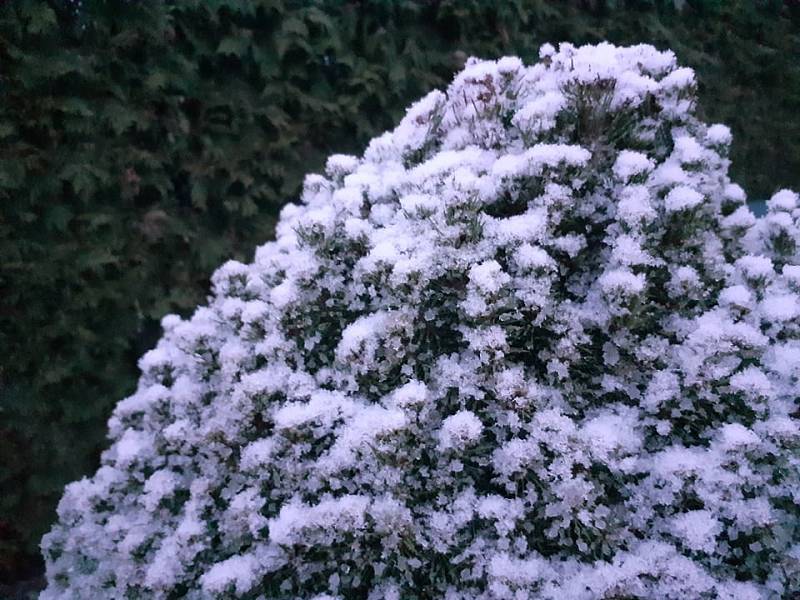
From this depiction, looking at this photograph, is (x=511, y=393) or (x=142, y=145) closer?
(x=511, y=393)

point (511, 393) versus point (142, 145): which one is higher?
point (142, 145)

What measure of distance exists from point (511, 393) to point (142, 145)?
3.07 metres

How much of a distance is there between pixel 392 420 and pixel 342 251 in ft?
2.58

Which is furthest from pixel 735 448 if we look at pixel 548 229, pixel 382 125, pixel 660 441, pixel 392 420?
pixel 382 125

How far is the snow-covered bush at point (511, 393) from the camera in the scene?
188 centimetres

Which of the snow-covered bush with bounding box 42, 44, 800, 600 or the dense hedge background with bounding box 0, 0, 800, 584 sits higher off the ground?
the dense hedge background with bounding box 0, 0, 800, 584

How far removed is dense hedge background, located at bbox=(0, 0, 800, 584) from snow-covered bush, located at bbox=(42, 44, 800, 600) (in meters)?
1.42

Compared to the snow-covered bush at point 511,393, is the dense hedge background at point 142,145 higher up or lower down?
higher up

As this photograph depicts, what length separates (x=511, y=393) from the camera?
192cm

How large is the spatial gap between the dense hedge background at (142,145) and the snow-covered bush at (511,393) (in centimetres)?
142

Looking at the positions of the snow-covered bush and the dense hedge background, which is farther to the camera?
the dense hedge background

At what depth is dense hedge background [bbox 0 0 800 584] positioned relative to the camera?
352 centimetres

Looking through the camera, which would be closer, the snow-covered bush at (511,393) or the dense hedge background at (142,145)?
the snow-covered bush at (511,393)

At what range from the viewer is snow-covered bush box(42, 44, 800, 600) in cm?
188
